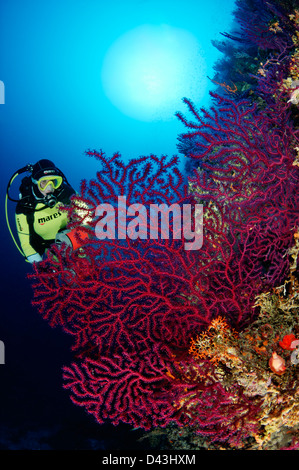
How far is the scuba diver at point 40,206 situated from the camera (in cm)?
396

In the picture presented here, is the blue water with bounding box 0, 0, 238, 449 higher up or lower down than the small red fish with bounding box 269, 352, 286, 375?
higher up

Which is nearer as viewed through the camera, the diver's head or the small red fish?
the small red fish

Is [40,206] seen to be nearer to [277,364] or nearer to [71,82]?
[277,364]

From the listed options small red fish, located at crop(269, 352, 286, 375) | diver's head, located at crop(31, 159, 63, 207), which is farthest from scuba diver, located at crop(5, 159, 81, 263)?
small red fish, located at crop(269, 352, 286, 375)

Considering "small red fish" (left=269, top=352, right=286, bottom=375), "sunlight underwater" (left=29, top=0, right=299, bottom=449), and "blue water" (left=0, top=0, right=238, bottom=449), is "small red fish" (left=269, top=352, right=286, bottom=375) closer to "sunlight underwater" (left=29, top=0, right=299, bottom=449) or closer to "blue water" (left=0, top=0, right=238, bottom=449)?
"sunlight underwater" (left=29, top=0, right=299, bottom=449)

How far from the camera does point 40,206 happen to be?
14.0ft

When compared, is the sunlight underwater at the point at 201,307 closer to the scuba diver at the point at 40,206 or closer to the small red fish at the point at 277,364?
the small red fish at the point at 277,364

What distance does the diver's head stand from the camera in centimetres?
388

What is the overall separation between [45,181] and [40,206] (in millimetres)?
525

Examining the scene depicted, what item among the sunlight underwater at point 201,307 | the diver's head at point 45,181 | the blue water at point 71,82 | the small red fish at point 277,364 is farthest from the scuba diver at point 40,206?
the blue water at point 71,82

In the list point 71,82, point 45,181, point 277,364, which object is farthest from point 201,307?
point 71,82
